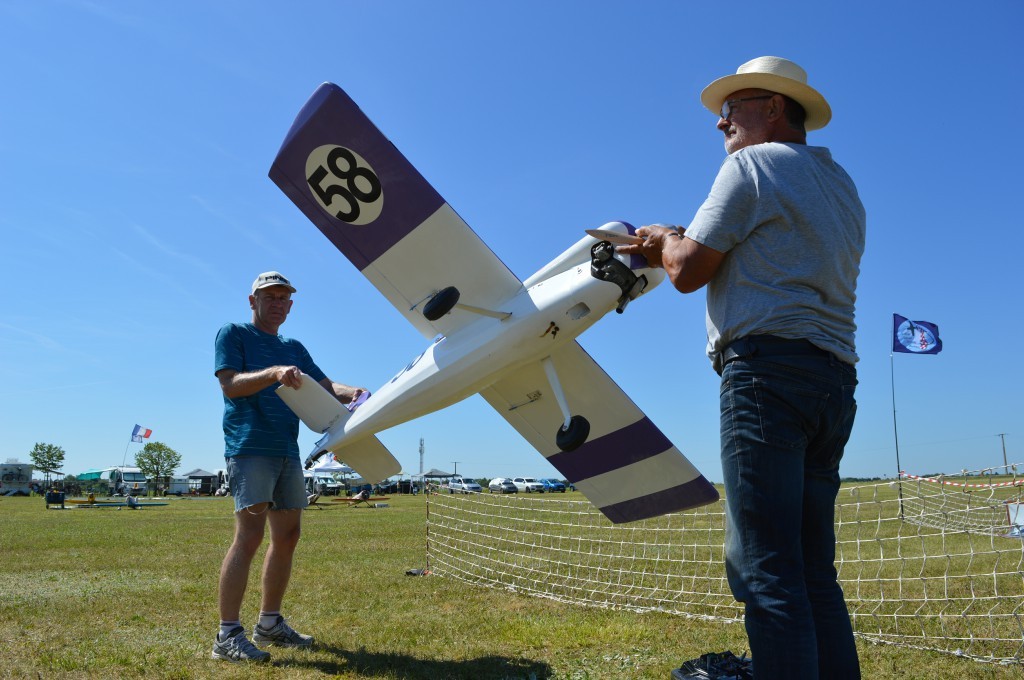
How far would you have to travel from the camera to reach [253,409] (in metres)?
4.21

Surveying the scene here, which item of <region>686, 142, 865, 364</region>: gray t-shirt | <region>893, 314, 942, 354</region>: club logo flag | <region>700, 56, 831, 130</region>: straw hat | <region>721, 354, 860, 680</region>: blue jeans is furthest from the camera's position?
<region>893, 314, 942, 354</region>: club logo flag

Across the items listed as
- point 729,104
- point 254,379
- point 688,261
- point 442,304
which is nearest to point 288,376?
point 254,379

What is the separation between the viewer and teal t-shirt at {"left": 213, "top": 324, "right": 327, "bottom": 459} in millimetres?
4145

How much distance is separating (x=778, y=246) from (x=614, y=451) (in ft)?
8.77

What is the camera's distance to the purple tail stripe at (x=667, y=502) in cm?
450

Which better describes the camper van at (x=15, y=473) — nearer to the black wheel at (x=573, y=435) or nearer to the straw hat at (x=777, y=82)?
the black wheel at (x=573, y=435)

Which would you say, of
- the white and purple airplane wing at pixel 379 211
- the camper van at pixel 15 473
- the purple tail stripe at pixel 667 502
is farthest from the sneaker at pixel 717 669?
the camper van at pixel 15 473

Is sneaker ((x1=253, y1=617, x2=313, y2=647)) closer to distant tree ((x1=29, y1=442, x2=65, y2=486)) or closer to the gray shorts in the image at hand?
the gray shorts

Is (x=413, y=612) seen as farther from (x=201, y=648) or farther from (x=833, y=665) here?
(x=833, y=665)

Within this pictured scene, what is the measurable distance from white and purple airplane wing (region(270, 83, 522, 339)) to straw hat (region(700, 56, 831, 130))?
74.9 inches

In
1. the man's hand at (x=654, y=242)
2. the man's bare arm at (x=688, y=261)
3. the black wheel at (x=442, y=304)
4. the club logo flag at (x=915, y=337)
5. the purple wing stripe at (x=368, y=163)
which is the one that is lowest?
the man's bare arm at (x=688, y=261)

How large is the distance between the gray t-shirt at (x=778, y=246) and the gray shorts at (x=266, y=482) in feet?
9.54

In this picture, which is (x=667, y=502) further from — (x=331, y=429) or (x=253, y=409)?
(x=253, y=409)

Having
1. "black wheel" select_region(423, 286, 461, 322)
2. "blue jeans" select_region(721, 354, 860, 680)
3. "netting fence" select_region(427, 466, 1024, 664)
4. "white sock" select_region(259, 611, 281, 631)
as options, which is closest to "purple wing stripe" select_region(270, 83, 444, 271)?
"black wheel" select_region(423, 286, 461, 322)
